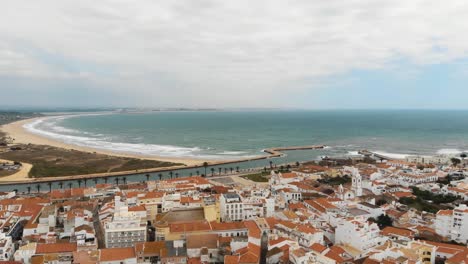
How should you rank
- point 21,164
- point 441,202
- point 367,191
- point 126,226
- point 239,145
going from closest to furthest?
1. point 126,226
2. point 441,202
3. point 367,191
4. point 21,164
5. point 239,145

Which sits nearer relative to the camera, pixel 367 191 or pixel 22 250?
pixel 22 250

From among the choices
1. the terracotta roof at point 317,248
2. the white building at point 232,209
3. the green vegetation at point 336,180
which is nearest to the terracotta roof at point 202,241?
the white building at point 232,209

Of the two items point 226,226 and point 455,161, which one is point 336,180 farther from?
point 455,161

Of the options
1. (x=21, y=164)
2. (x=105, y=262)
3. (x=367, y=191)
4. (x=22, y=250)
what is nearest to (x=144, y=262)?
(x=105, y=262)

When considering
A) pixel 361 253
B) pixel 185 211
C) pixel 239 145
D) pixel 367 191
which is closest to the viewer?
pixel 361 253

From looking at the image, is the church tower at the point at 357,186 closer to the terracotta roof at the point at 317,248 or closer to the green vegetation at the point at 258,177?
the green vegetation at the point at 258,177

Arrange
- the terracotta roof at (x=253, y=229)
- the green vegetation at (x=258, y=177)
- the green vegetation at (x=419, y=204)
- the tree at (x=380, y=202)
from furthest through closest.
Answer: the green vegetation at (x=258, y=177) < the tree at (x=380, y=202) < the green vegetation at (x=419, y=204) < the terracotta roof at (x=253, y=229)

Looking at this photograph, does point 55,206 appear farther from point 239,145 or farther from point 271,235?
point 239,145
